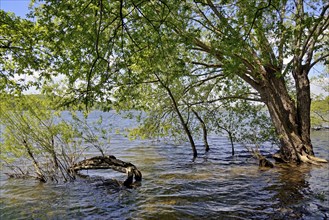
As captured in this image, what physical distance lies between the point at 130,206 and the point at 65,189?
3.84 metres

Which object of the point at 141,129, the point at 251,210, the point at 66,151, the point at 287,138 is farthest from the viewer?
the point at 141,129

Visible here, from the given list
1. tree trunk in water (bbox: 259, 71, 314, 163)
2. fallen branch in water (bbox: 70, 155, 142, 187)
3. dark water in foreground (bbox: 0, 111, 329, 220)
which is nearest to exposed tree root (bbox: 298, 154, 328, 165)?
tree trunk in water (bbox: 259, 71, 314, 163)

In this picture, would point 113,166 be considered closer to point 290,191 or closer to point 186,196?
point 186,196

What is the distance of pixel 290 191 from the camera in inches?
431

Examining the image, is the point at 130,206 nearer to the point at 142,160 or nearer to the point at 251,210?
the point at 251,210

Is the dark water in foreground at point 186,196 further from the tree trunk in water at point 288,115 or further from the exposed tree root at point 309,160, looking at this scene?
the tree trunk in water at point 288,115

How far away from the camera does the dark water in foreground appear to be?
358 inches

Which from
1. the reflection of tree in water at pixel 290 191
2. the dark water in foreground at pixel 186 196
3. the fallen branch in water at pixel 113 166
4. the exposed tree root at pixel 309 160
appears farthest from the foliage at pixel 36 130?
the exposed tree root at pixel 309 160

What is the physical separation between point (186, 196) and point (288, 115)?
823 cm

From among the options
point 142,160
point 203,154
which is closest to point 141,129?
point 142,160

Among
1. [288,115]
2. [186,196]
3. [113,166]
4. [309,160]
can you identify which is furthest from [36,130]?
[309,160]

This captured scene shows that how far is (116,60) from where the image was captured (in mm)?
8336

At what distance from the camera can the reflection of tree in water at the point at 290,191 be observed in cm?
874

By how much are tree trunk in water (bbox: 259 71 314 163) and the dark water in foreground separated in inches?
54.6
